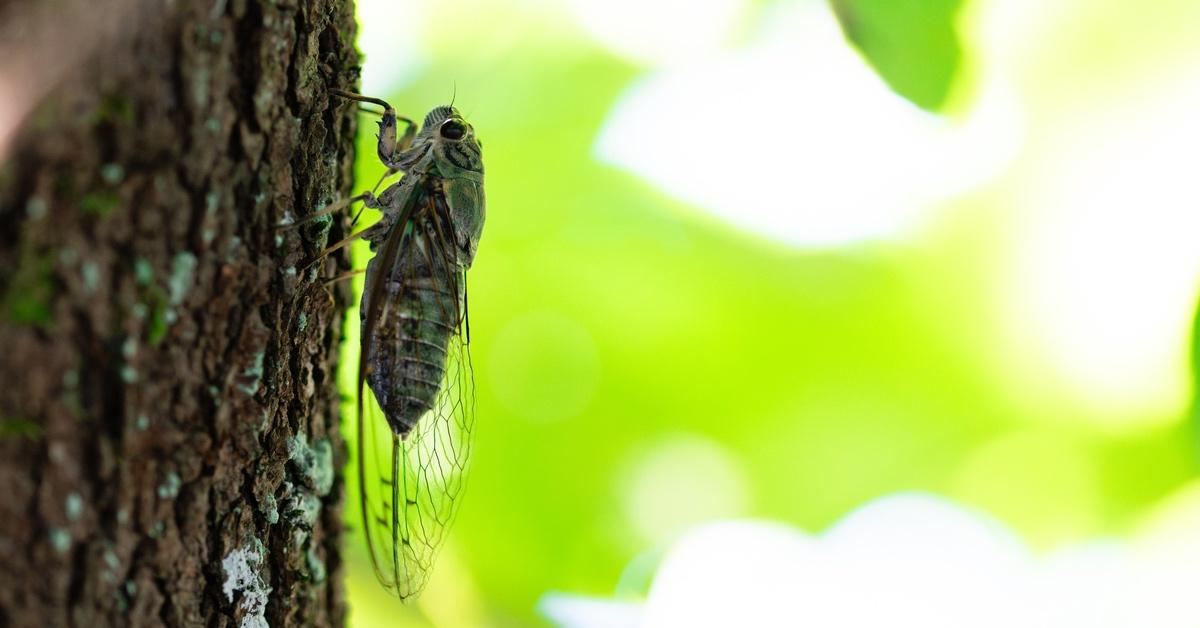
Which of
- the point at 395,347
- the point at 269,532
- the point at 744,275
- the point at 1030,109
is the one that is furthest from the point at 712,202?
the point at 269,532

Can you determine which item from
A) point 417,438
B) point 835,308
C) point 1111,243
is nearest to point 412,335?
Answer: point 417,438

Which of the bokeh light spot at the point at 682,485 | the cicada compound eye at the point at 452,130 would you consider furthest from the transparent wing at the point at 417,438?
the bokeh light spot at the point at 682,485

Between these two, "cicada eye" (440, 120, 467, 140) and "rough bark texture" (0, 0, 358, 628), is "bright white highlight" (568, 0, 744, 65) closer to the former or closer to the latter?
"cicada eye" (440, 120, 467, 140)

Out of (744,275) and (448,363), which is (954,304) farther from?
(448,363)

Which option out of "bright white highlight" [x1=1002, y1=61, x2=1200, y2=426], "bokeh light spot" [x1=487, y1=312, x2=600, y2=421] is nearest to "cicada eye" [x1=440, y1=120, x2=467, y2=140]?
"bokeh light spot" [x1=487, y1=312, x2=600, y2=421]

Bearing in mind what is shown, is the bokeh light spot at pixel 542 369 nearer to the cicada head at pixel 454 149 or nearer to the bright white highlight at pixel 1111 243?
the cicada head at pixel 454 149

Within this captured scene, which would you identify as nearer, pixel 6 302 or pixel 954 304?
pixel 6 302
